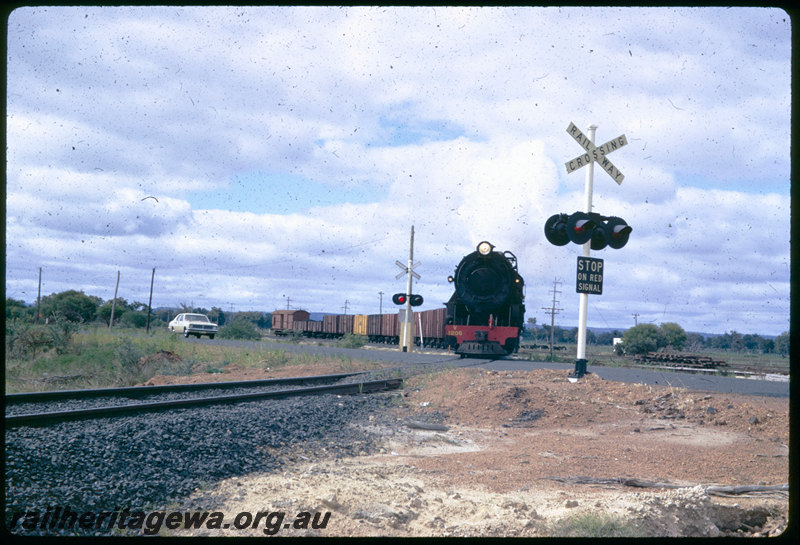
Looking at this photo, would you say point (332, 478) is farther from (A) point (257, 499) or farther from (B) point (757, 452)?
(B) point (757, 452)

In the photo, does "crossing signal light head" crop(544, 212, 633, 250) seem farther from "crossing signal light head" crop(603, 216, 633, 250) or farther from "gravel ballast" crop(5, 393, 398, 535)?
"gravel ballast" crop(5, 393, 398, 535)

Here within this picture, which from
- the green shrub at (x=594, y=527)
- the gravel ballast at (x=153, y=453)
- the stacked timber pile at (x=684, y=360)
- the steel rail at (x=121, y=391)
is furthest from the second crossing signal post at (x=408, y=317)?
the green shrub at (x=594, y=527)

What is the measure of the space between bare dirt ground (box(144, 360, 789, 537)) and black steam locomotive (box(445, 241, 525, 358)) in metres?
10.0

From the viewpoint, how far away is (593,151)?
1212 cm

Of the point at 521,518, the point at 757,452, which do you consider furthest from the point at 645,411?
the point at 521,518

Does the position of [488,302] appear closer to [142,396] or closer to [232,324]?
[142,396]

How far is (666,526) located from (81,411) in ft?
21.8

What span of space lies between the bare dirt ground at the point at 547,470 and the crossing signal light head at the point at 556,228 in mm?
2828

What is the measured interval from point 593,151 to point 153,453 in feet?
32.3

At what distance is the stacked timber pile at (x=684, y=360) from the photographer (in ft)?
79.1

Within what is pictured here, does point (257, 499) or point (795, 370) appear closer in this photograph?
point (795, 370)

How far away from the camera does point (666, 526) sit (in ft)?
14.5

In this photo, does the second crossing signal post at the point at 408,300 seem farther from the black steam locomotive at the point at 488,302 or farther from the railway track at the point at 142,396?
the railway track at the point at 142,396

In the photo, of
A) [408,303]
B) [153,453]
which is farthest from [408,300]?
[153,453]
